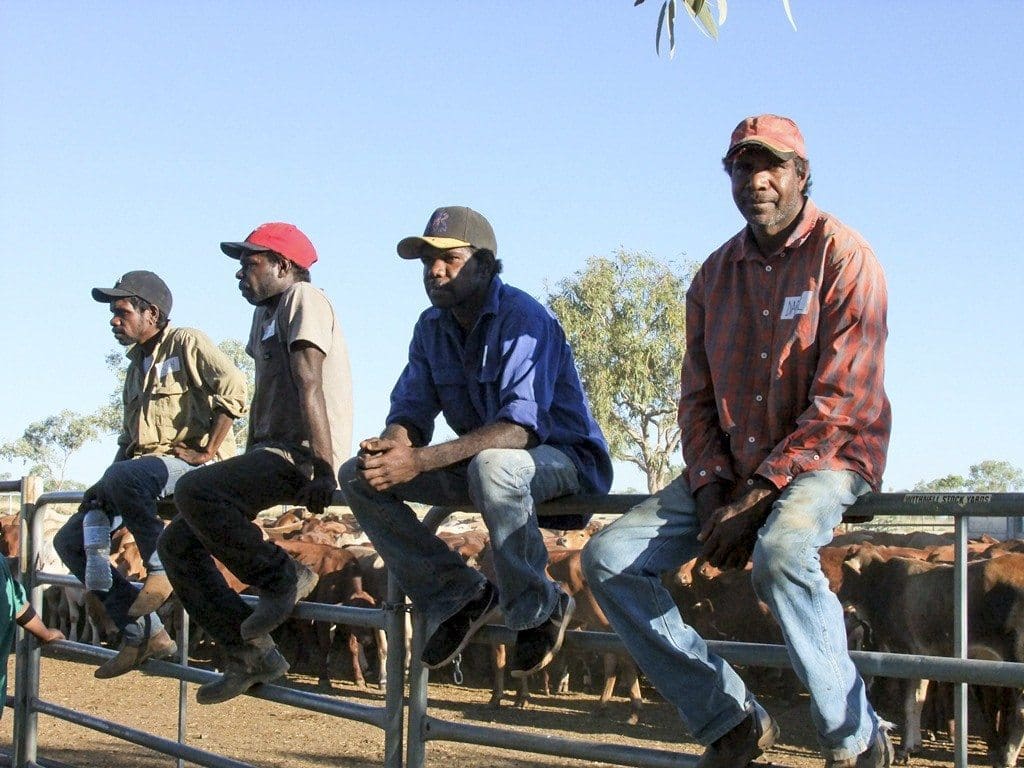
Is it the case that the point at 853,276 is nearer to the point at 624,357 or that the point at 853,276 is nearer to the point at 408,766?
the point at 408,766

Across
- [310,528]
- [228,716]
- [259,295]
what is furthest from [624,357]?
[259,295]

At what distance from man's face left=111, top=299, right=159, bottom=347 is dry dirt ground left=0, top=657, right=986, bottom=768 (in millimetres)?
3532

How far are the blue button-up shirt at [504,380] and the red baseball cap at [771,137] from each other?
103cm

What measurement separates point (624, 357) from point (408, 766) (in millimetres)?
41249

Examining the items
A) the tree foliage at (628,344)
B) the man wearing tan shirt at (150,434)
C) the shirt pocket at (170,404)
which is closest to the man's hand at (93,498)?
the man wearing tan shirt at (150,434)

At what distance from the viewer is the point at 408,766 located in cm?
470

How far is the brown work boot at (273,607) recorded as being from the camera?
17.4 ft

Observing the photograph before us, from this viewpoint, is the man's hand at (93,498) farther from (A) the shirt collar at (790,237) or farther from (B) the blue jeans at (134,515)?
(A) the shirt collar at (790,237)

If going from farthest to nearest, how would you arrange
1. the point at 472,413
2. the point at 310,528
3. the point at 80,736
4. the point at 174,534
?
the point at 310,528 → the point at 80,736 → the point at 174,534 → the point at 472,413

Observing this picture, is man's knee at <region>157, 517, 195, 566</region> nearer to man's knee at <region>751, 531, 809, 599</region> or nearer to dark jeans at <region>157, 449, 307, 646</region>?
dark jeans at <region>157, 449, 307, 646</region>

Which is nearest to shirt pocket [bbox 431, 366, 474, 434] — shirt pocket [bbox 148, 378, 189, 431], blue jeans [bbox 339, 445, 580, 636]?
blue jeans [bbox 339, 445, 580, 636]

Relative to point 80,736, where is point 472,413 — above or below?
above

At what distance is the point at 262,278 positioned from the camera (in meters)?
5.70

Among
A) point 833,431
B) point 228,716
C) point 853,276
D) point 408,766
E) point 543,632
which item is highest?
point 853,276
